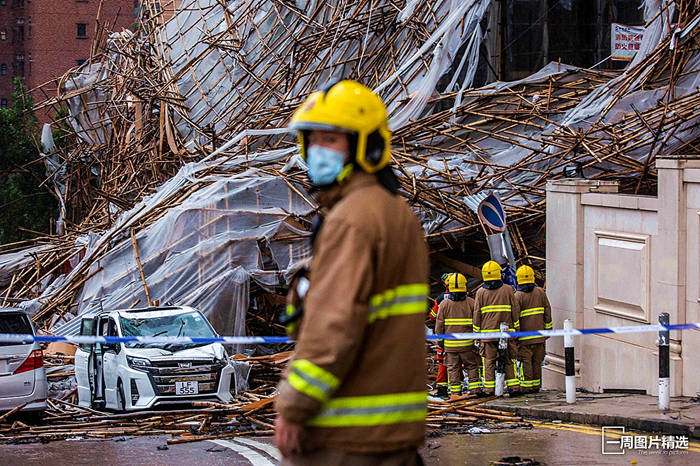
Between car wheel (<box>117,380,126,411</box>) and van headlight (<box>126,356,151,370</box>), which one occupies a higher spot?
van headlight (<box>126,356,151,370</box>)

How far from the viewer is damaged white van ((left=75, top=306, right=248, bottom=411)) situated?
549 inches

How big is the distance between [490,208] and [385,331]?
12.6 meters

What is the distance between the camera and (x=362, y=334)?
351 cm

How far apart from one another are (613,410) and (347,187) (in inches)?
299

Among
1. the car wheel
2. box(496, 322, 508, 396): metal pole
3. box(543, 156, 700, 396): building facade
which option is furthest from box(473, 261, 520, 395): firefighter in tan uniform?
the car wheel

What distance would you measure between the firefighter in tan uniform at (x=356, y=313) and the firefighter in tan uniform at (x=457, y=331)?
10515 mm

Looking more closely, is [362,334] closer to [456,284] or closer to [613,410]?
[613,410]

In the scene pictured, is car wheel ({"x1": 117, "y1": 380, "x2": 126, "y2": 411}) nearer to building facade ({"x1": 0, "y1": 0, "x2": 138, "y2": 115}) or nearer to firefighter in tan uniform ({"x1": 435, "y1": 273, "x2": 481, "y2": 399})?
firefighter in tan uniform ({"x1": 435, "y1": 273, "x2": 481, "y2": 399})

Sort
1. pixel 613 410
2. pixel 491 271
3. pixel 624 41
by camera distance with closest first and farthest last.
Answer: pixel 613 410 < pixel 491 271 < pixel 624 41

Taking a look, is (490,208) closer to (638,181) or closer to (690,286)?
(638,181)

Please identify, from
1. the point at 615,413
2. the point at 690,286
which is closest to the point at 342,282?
the point at 615,413

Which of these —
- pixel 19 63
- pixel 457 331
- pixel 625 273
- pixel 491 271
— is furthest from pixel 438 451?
pixel 19 63

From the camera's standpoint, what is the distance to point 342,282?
3.46 m

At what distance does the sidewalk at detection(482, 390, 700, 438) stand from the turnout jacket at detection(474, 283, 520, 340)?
45.5 inches
